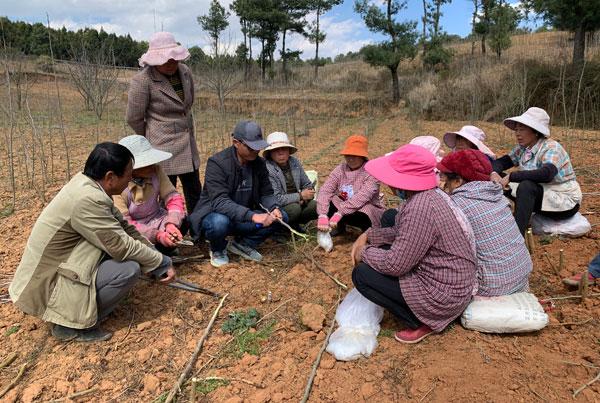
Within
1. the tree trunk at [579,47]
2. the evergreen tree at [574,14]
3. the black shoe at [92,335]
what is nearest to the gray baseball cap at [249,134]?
the black shoe at [92,335]

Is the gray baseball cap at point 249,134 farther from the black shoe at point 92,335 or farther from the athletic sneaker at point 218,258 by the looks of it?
the black shoe at point 92,335

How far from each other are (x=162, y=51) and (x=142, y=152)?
2.65ft

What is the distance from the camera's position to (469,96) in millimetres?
13383

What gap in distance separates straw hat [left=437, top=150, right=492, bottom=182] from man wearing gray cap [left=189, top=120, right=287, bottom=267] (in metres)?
1.23

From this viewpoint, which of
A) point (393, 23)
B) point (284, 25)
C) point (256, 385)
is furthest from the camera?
point (284, 25)

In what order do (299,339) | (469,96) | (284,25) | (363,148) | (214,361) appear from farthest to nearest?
(284,25) < (469,96) < (363,148) < (299,339) < (214,361)

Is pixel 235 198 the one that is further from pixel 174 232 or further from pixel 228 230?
pixel 174 232

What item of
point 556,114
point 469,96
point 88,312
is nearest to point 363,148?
point 88,312

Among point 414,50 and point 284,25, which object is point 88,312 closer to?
point 414,50

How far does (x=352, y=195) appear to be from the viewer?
329cm

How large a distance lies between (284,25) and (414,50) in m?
8.96

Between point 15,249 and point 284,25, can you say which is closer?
point 15,249

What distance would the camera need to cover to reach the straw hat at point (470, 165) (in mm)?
2070

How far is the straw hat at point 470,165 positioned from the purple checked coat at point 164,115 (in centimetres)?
198
